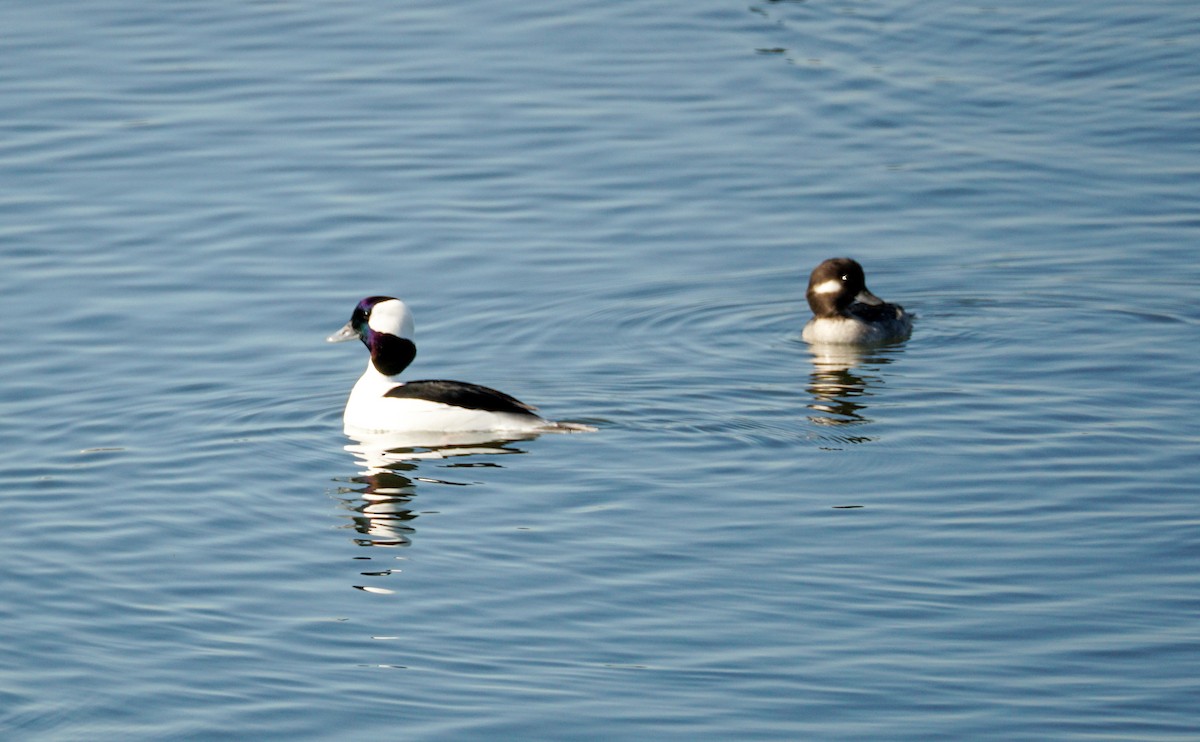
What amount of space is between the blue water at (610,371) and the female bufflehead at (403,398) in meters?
0.30

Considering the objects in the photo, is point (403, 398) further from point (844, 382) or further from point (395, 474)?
point (844, 382)

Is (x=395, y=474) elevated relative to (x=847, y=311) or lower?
lower

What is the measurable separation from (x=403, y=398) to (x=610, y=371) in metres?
1.91

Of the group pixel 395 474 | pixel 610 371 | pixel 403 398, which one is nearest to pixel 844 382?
pixel 610 371

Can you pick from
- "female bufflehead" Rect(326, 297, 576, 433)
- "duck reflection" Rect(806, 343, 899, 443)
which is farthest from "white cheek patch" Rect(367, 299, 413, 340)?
"duck reflection" Rect(806, 343, 899, 443)

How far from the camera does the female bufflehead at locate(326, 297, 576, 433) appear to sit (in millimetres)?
13656

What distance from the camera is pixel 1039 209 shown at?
63.6ft

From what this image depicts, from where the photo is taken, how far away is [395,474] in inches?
520

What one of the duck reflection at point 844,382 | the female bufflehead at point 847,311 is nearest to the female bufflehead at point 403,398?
the duck reflection at point 844,382

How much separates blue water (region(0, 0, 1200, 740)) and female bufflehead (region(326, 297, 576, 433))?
0.30 meters

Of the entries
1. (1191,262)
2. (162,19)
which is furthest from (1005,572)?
(162,19)

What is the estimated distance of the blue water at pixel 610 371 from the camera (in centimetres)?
950

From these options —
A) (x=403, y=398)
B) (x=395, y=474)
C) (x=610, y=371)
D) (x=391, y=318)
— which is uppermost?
(x=610, y=371)

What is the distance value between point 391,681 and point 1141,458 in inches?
224
